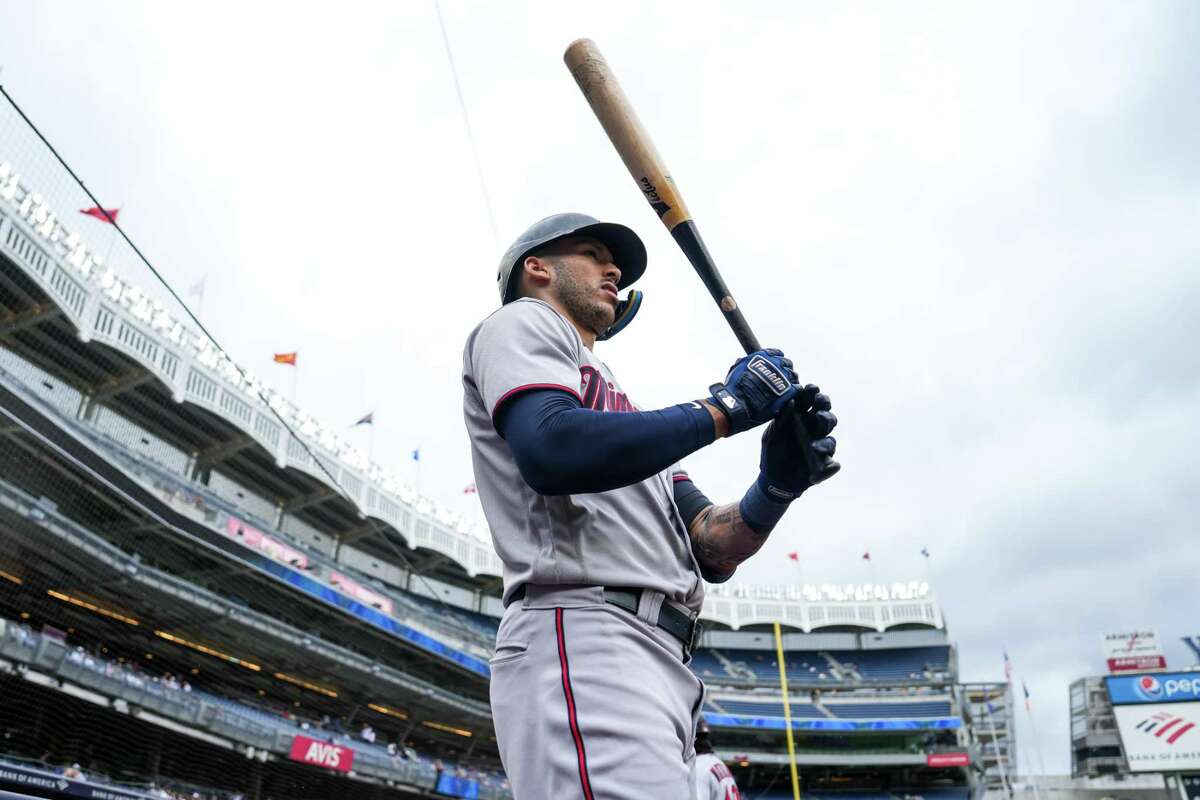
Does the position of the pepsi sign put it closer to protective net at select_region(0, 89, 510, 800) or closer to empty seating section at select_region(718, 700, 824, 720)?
empty seating section at select_region(718, 700, 824, 720)

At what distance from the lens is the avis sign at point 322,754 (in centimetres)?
2023

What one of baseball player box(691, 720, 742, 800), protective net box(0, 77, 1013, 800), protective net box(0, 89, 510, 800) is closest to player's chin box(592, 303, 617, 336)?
baseball player box(691, 720, 742, 800)

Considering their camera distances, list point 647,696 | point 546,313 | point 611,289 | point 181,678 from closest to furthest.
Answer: point 647,696 < point 546,313 < point 611,289 < point 181,678

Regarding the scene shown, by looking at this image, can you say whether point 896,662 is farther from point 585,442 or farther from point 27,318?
point 585,442

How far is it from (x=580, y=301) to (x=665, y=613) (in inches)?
31.0

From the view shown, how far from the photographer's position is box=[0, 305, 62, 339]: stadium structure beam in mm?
19266

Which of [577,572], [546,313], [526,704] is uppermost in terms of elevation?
[546,313]

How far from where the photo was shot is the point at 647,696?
1382mm

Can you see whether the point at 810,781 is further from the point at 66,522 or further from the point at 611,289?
the point at 611,289

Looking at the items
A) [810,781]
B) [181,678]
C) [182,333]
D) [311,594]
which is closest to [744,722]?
[810,781]

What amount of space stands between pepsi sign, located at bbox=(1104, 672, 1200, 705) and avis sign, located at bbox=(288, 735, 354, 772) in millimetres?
27811

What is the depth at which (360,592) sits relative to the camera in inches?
1023

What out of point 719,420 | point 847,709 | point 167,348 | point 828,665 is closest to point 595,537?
point 719,420

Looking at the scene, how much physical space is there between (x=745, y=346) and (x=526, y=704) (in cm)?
108
